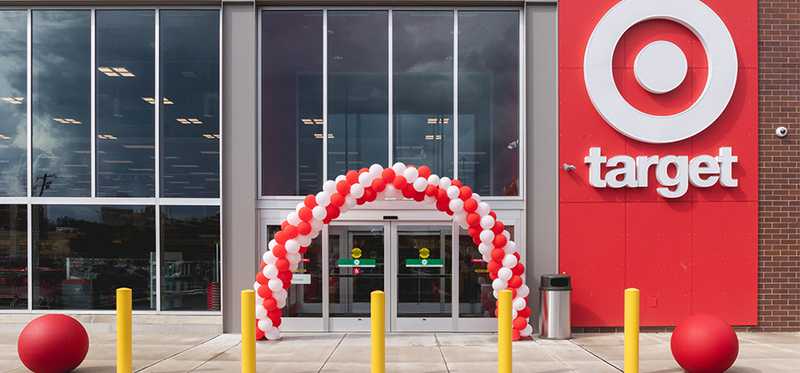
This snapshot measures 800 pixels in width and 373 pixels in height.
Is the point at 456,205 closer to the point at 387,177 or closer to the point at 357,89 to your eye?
the point at 387,177

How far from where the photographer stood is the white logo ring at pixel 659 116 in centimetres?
1070

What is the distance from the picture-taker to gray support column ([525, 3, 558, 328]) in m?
10.9

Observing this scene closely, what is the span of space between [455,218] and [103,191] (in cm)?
643

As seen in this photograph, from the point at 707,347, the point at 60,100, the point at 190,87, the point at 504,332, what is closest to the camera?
the point at 504,332

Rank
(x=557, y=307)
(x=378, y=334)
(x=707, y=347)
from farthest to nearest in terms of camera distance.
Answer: (x=557, y=307) < (x=707, y=347) < (x=378, y=334)

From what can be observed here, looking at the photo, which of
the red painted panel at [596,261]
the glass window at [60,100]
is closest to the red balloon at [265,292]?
the glass window at [60,100]

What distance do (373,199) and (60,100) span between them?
6.34m

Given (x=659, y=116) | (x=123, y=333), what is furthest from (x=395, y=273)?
(x=659, y=116)

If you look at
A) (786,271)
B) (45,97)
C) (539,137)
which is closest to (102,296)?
(45,97)

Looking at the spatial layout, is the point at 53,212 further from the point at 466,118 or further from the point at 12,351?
the point at 466,118

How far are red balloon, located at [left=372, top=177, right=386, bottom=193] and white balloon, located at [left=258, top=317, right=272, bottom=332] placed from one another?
2.71 metres

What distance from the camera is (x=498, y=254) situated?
380 inches

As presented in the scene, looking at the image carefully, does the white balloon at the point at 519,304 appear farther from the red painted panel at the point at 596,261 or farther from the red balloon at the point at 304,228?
the red balloon at the point at 304,228

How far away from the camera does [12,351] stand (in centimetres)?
931
